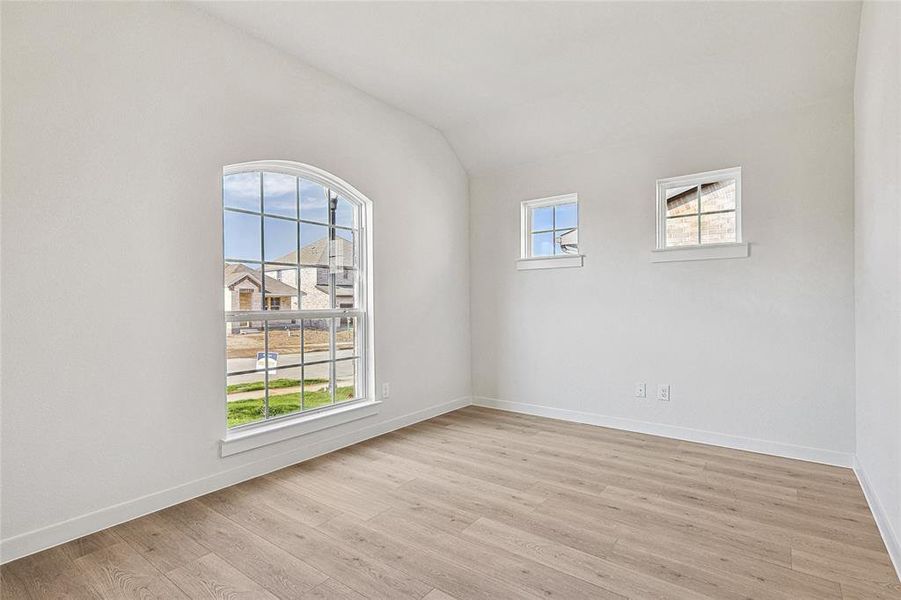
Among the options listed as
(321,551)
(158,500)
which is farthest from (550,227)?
(158,500)

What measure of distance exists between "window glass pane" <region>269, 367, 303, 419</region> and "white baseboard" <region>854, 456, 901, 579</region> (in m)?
3.26

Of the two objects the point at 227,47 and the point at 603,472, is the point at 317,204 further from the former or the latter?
the point at 603,472

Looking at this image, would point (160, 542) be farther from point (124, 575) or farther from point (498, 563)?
point (498, 563)

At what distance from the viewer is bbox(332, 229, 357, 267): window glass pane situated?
374 centimetres

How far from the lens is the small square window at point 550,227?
4.39m

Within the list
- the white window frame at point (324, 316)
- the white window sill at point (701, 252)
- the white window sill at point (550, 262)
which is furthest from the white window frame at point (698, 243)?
the white window frame at point (324, 316)

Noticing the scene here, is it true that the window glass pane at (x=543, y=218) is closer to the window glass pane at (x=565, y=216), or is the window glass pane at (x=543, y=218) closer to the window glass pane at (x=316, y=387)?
the window glass pane at (x=565, y=216)

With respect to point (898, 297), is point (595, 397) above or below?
below

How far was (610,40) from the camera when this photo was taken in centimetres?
302

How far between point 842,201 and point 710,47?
132cm

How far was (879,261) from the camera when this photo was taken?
2258mm

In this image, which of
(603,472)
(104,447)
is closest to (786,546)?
(603,472)

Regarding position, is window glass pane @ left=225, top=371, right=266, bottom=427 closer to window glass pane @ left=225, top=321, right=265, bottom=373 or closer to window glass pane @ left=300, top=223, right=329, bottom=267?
window glass pane @ left=225, top=321, right=265, bottom=373

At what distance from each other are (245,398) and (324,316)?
79 centimetres
